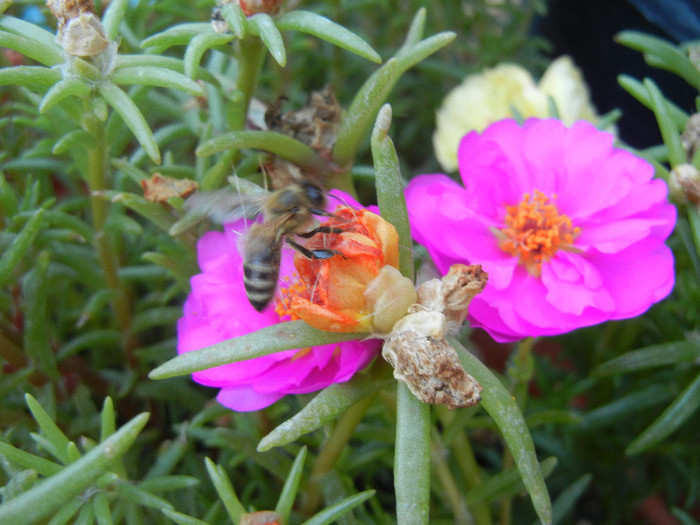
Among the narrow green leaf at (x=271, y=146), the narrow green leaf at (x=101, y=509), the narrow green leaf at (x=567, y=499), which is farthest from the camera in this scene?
the narrow green leaf at (x=567, y=499)

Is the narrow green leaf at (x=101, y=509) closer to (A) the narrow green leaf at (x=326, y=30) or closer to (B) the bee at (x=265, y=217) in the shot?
(B) the bee at (x=265, y=217)

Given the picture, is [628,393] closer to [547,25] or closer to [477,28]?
[477,28]

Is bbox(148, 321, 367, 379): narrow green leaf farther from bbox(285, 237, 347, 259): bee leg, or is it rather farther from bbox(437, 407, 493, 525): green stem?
bbox(437, 407, 493, 525): green stem

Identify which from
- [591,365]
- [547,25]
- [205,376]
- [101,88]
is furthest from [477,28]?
[205,376]

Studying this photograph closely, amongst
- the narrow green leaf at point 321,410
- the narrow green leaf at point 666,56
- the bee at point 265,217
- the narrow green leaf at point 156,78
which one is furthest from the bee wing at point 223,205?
the narrow green leaf at point 666,56

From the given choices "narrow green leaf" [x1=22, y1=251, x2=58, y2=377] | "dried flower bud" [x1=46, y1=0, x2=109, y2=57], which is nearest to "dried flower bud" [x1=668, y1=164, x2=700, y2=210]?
"dried flower bud" [x1=46, y1=0, x2=109, y2=57]

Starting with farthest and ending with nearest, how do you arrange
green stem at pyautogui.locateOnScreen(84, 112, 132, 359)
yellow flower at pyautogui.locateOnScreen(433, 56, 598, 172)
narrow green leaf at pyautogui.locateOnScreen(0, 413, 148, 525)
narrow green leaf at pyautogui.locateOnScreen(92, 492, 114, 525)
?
yellow flower at pyautogui.locateOnScreen(433, 56, 598, 172)
green stem at pyautogui.locateOnScreen(84, 112, 132, 359)
narrow green leaf at pyautogui.locateOnScreen(92, 492, 114, 525)
narrow green leaf at pyautogui.locateOnScreen(0, 413, 148, 525)
